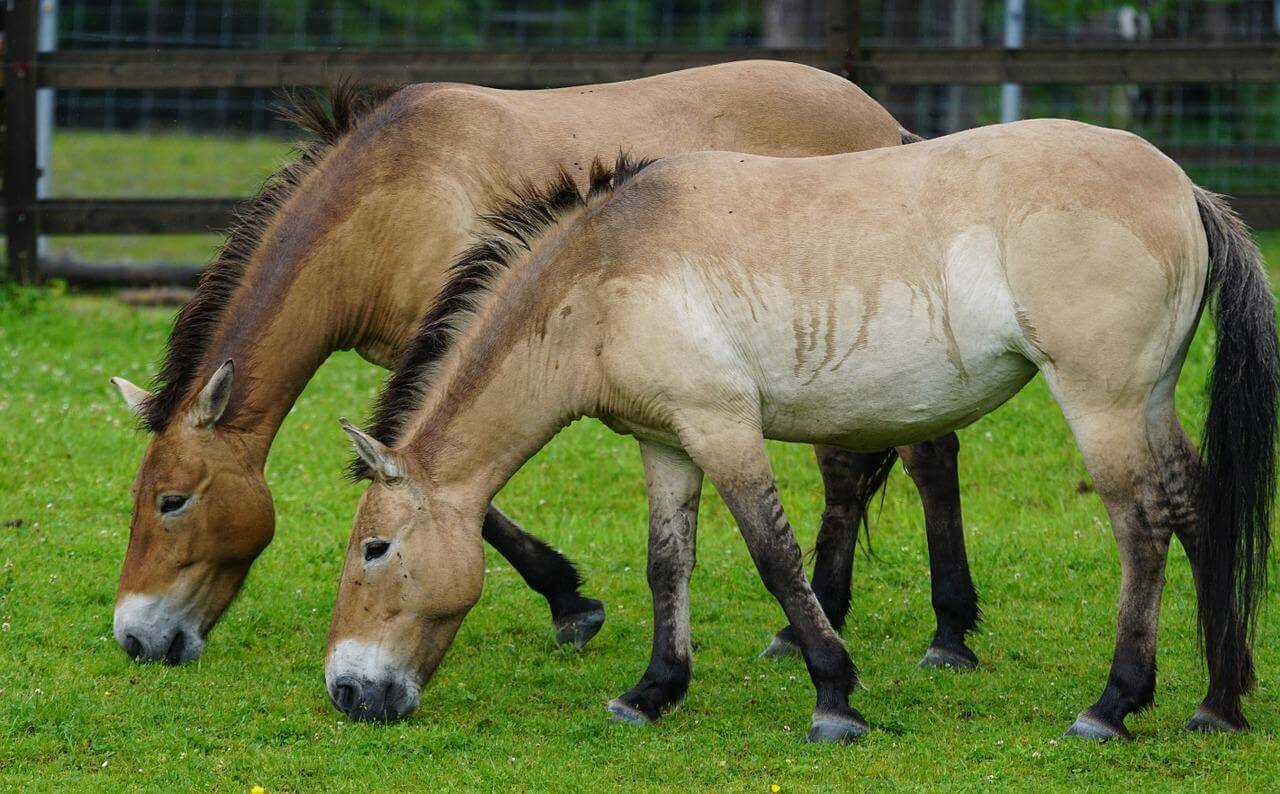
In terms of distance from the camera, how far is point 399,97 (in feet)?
20.5

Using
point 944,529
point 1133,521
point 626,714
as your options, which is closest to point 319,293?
point 626,714

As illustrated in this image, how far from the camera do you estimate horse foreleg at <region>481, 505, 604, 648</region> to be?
20.4 feet

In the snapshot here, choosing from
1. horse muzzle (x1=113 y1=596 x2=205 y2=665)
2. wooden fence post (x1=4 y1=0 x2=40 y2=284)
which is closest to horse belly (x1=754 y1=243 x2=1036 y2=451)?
horse muzzle (x1=113 y1=596 x2=205 y2=665)

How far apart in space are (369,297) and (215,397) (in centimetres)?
79

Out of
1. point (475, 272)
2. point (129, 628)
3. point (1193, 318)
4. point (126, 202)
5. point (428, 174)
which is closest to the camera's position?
point (1193, 318)

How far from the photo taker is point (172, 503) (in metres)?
5.56

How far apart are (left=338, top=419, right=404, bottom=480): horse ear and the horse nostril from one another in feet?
4.22

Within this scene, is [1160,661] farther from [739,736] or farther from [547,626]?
[547,626]

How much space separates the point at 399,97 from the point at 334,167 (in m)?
0.47

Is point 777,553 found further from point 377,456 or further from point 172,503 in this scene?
point 172,503

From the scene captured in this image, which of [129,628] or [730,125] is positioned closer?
[129,628]

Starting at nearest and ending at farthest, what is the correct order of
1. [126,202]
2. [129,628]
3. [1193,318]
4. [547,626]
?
1. [1193,318]
2. [129,628]
3. [547,626]
4. [126,202]

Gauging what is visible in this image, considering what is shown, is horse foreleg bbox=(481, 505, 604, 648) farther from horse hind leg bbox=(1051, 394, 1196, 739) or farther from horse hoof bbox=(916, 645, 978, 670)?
horse hind leg bbox=(1051, 394, 1196, 739)

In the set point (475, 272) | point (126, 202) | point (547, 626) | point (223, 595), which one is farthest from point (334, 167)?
point (126, 202)
